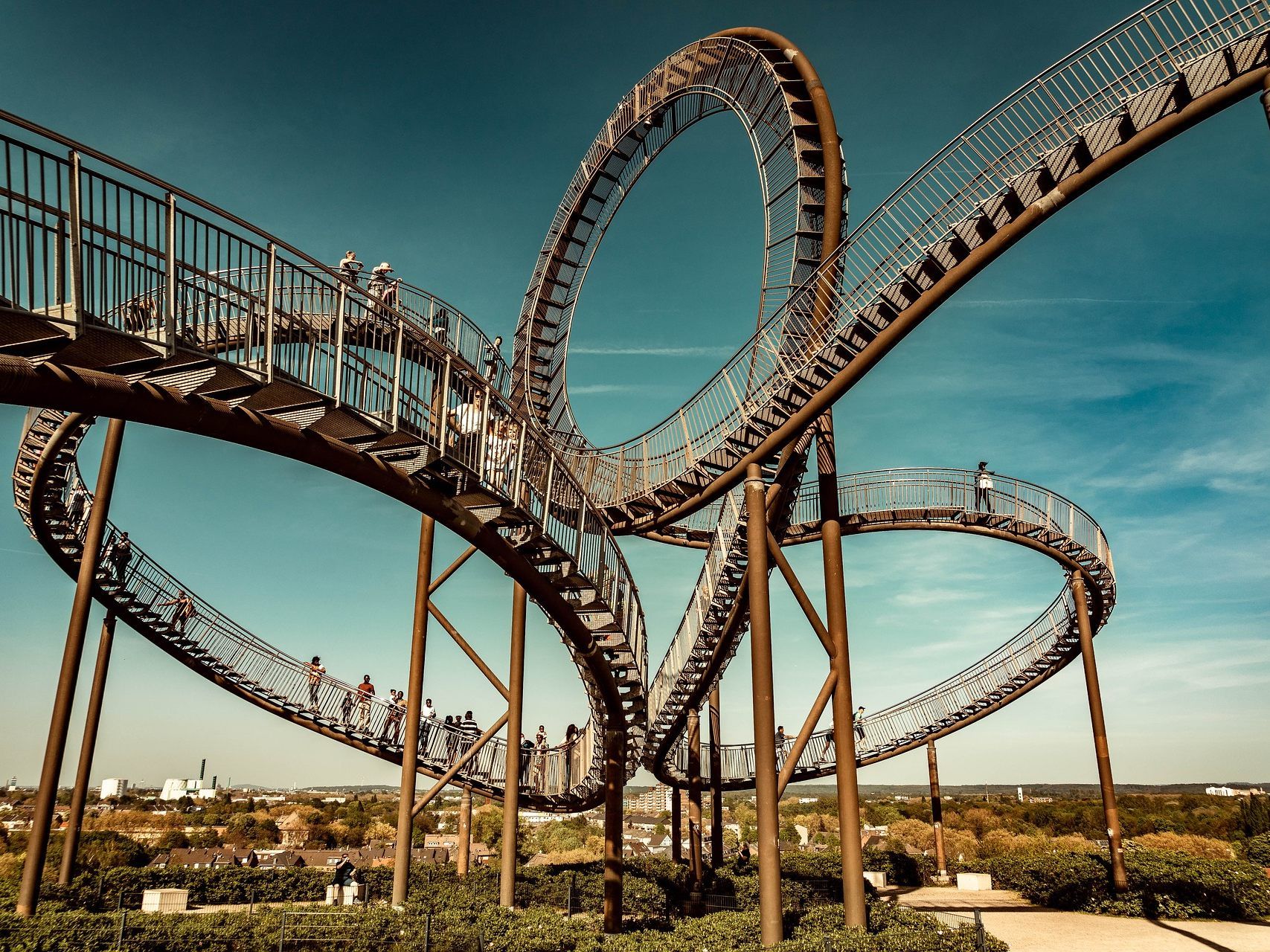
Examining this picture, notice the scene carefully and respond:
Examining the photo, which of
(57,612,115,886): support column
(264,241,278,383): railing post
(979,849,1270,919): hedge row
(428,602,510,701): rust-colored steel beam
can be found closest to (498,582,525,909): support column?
(428,602,510,701): rust-colored steel beam

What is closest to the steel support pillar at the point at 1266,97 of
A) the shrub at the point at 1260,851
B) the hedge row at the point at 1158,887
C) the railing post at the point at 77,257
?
the railing post at the point at 77,257

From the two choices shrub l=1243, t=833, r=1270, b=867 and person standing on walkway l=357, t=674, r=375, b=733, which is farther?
shrub l=1243, t=833, r=1270, b=867

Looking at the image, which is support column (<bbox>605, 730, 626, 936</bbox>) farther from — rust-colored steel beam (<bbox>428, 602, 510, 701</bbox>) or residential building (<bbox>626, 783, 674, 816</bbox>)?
residential building (<bbox>626, 783, 674, 816</bbox>)

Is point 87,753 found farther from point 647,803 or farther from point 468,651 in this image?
point 647,803

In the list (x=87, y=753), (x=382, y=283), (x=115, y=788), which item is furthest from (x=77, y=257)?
(x=115, y=788)

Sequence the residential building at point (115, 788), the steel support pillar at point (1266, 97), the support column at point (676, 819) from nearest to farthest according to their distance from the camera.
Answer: the steel support pillar at point (1266, 97), the support column at point (676, 819), the residential building at point (115, 788)

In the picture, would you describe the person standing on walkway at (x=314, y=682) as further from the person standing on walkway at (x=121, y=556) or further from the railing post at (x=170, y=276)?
the railing post at (x=170, y=276)
